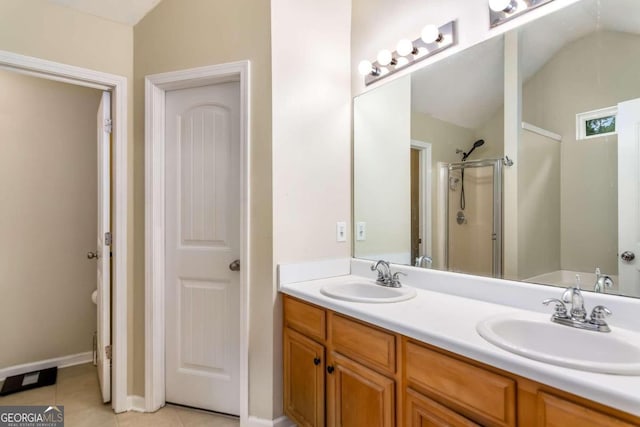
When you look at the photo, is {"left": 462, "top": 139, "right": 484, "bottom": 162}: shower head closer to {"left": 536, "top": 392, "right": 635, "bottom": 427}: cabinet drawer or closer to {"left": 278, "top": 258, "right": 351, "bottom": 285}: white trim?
{"left": 278, "top": 258, "right": 351, "bottom": 285}: white trim

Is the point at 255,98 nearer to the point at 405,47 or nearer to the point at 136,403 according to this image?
Result: the point at 405,47

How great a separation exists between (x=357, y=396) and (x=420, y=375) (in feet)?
1.18

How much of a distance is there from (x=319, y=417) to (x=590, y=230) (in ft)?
4.49

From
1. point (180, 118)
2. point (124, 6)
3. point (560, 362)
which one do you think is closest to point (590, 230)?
point (560, 362)

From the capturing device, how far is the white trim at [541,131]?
4.19 feet

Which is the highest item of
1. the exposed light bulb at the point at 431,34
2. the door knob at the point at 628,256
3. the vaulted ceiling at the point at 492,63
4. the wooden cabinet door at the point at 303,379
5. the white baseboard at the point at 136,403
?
the exposed light bulb at the point at 431,34

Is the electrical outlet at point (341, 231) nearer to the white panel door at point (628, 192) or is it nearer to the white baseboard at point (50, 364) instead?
the white panel door at point (628, 192)

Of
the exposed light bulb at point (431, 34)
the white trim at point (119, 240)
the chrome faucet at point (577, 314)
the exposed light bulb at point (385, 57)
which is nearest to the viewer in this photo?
the chrome faucet at point (577, 314)

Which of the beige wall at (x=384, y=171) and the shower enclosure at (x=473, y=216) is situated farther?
the beige wall at (x=384, y=171)

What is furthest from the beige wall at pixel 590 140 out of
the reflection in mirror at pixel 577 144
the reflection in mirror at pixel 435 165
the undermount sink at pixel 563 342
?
the undermount sink at pixel 563 342

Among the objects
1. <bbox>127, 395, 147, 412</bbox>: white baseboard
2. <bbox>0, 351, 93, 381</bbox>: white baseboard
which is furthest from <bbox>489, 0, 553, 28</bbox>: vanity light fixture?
<bbox>0, 351, 93, 381</bbox>: white baseboard

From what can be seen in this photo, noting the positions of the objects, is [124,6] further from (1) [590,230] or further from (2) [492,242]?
(1) [590,230]

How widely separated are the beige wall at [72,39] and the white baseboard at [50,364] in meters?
0.97

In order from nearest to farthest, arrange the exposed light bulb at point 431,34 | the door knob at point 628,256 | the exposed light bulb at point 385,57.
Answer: the door knob at point 628,256
the exposed light bulb at point 431,34
the exposed light bulb at point 385,57
